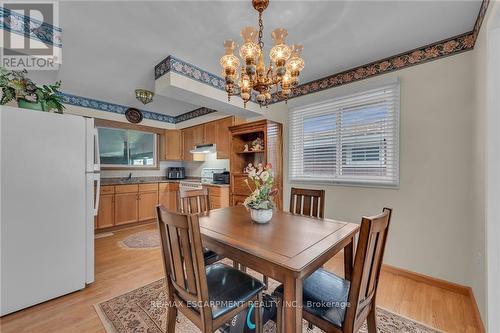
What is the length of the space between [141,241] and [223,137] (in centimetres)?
229

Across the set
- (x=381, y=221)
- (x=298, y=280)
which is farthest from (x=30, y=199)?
(x=381, y=221)

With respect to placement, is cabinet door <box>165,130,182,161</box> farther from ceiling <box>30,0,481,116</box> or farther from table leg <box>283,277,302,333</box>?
table leg <box>283,277,302,333</box>

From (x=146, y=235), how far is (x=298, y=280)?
345cm

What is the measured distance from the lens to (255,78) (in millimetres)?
1628

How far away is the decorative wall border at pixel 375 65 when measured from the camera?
1.95 metres

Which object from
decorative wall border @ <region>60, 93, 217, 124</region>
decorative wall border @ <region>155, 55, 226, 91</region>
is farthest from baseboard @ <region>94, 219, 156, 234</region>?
decorative wall border @ <region>155, 55, 226, 91</region>

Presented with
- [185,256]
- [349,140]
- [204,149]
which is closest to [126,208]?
[204,149]

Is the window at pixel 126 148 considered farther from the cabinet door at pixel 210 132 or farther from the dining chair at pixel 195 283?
the dining chair at pixel 195 283

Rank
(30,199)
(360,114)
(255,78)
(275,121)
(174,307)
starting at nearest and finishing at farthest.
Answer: (174,307) → (255,78) → (30,199) → (360,114) → (275,121)

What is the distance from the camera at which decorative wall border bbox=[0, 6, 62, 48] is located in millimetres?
1728

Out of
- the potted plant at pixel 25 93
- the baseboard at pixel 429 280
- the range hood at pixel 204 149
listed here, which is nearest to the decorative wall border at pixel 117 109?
the range hood at pixel 204 149

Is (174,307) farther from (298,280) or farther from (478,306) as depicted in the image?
(478,306)

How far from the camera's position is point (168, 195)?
4691mm

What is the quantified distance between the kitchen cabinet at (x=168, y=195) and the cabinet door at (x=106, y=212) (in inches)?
37.0
